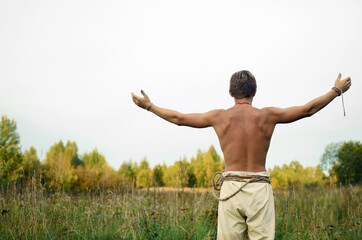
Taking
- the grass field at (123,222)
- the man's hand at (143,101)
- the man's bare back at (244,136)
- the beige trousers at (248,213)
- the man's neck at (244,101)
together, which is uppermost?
the man's hand at (143,101)

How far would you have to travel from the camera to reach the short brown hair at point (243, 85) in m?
3.29

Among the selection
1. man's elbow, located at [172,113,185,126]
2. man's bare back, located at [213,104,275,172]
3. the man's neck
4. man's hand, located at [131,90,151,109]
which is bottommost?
man's bare back, located at [213,104,275,172]

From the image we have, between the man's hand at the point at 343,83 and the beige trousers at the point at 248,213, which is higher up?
the man's hand at the point at 343,83

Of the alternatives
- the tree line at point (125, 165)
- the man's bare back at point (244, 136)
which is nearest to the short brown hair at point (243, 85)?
the man's bare back at point (244, 136)

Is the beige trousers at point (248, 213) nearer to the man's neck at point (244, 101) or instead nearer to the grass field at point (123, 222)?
the man's neck at point (244, 101)

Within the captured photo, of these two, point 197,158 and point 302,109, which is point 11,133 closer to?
point 197,158

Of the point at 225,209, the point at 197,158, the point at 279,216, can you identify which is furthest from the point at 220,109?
the point at 197,158

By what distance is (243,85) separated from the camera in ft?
10.8

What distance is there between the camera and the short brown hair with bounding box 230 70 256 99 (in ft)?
10.8

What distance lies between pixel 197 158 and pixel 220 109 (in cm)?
3234

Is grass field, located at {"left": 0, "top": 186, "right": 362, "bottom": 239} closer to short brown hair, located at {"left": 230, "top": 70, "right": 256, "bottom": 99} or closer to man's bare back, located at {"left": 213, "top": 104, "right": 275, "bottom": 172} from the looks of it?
man's bare back, located at {"left": 213, "top": 104, "right": 275, "bottom": 172}

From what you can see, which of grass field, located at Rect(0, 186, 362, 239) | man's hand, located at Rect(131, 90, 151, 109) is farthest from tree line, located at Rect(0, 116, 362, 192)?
man's hand, located at Rect(131, 90, 151, 109)

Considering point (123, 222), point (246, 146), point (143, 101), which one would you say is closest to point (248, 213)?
point (246, 146)

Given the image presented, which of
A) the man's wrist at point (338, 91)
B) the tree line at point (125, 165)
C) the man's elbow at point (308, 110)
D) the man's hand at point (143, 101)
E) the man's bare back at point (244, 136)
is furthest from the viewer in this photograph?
the tree line at point (125, 165)
